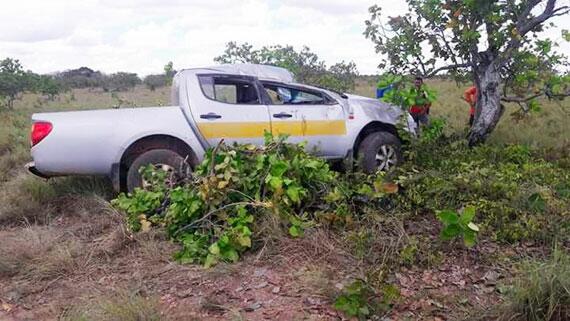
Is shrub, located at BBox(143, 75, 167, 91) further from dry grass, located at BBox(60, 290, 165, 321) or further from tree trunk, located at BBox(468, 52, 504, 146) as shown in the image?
dry grass, located at BBox(60, 290, 165, 321)

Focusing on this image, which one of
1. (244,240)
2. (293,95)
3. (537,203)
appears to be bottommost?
(244,240)

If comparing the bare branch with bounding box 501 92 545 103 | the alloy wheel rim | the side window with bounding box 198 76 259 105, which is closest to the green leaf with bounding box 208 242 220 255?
the side window with bounding box 198 76 259 105

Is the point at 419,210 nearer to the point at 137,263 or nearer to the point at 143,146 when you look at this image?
the point at 137,263

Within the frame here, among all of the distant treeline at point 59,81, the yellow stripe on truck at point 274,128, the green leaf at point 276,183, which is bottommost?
the green leaf at point 276,183

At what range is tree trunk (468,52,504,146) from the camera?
8.20m

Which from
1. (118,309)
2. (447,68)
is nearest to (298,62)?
(447,68)

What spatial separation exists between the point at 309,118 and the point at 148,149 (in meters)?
1.99

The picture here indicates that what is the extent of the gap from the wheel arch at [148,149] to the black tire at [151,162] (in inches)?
4.5

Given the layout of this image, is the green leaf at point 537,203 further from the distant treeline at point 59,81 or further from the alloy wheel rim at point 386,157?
the distant treeline at point 59,81

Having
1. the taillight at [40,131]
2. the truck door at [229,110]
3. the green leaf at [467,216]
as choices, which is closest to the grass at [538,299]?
the green leaf at [467,216]

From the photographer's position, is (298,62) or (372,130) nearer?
(372,130)

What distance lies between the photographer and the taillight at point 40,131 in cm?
577

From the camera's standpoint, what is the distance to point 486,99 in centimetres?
829

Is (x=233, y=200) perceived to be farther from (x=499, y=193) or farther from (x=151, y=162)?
(x=499, y=193)
